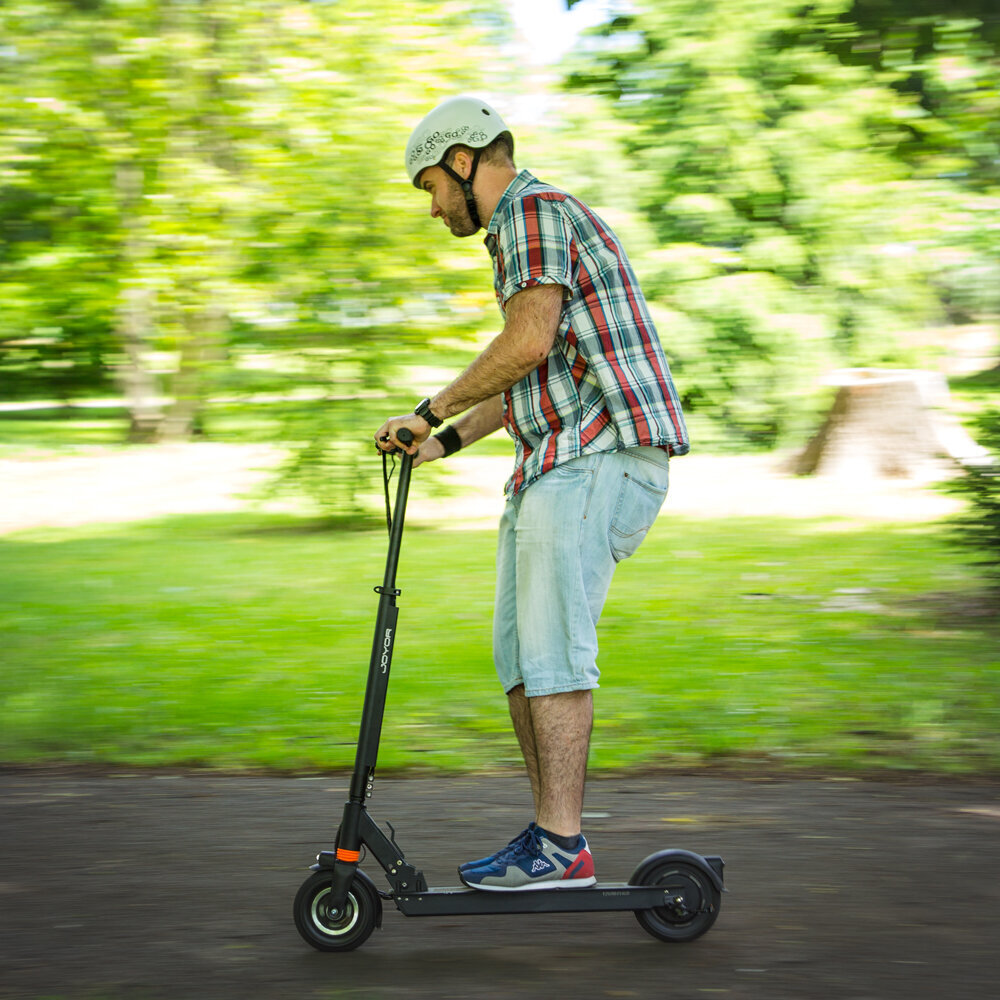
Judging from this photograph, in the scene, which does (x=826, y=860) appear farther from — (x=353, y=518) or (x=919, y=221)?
(x=919, y=221)

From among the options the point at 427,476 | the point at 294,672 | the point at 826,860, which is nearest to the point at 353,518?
the point at 427,476

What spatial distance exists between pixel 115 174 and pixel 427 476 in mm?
3851

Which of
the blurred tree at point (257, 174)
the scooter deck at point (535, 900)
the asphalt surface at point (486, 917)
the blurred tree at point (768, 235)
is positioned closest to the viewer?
the asphalt surface at point (486, 917)

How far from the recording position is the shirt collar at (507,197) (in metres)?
3.56

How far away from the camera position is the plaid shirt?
11.5 ft

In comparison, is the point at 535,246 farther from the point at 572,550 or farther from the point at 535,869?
the point at 535,869

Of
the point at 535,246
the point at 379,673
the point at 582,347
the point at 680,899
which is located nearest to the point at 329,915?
the point at 379,673

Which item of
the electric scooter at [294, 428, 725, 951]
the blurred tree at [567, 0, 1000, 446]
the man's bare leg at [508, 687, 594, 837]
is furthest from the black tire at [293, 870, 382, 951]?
the blurred tree at [567, 0, 1000, 446]

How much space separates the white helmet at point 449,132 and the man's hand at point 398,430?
0.62m

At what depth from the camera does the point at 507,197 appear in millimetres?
3564

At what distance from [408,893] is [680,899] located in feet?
2.29

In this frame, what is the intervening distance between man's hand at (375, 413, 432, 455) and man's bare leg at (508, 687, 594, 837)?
0.74 metres

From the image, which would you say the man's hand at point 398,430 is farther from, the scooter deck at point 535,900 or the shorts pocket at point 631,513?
the scooter deck at point 535,900

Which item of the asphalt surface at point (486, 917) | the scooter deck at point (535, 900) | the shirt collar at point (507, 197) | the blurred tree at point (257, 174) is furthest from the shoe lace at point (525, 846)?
the blurred tree at point (257, 174)
